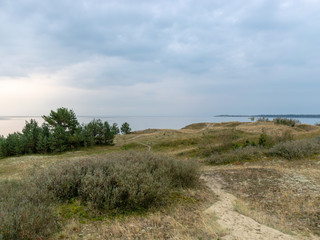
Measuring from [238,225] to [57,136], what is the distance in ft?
88.7

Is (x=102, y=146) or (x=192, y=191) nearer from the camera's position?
(x=192, y=191)

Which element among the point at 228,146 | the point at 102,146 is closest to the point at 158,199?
the point at 228,146

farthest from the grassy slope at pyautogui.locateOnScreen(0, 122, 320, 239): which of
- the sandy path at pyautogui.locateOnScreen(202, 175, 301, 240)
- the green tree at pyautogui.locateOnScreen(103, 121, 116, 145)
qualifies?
the green tree at pyautogui.locateOnScreen(103, 121, 116, 145)

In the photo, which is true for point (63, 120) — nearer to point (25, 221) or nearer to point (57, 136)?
point (57, 136)

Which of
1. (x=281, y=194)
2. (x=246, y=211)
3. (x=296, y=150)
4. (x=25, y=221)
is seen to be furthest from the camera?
(x=296, y=150)

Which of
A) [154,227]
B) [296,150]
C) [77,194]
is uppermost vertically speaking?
[296,150]

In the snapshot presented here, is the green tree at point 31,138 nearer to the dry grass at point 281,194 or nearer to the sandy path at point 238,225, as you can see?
the dry grass at point 281,194

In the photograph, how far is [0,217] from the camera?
338 cm

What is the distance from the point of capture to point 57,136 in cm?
2589

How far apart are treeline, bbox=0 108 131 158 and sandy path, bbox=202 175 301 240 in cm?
2558

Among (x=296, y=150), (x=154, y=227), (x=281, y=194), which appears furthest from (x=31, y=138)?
(x=296, y=150)

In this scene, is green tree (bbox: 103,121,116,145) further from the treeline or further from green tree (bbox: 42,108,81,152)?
green tree (bbox: 42,108,81,152)

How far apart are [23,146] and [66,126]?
6048 millimetres

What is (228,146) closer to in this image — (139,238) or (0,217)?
(139,238)
